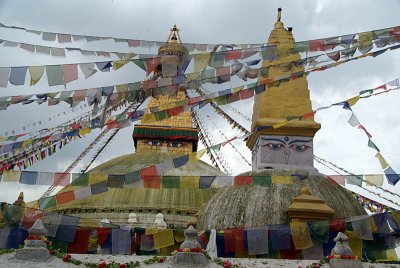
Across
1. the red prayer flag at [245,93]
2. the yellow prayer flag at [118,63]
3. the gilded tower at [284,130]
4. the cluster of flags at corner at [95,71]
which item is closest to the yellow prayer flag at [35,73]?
the cluster of flags at corner at [95,71]

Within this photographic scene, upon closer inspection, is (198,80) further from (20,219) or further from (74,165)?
(74,165)

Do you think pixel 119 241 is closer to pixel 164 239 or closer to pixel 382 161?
pixel 164 239

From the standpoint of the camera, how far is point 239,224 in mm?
9750

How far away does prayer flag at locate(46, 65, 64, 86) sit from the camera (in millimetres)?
7855

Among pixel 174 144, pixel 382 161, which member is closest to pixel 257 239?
pixel 382 161

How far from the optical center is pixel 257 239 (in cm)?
927

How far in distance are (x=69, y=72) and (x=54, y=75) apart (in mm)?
233

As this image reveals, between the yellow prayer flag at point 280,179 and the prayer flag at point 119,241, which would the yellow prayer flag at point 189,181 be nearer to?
the yellow prayer flag at point 280,179

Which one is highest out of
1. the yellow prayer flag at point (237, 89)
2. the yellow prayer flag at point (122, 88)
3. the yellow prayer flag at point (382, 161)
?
the yellow prayer flag at point (237, 89)

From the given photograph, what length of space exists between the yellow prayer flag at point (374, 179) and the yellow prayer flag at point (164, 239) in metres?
3.74

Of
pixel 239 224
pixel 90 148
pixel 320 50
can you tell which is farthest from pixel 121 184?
pixel 90 148

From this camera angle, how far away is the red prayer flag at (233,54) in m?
8.34

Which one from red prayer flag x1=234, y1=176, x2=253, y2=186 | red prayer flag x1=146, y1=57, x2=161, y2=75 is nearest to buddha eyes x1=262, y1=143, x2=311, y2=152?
red prayer flag x1=234, y1=176, x2=253, y2=186

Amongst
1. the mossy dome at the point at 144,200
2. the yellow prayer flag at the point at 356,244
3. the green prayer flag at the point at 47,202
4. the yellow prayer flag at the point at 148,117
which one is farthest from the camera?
the mossy dome at the point at 144,200
